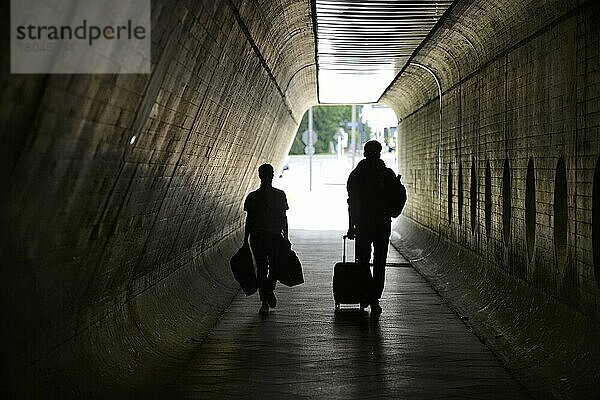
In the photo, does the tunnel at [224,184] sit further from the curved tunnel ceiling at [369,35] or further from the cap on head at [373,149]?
the cap on head at [373,149]

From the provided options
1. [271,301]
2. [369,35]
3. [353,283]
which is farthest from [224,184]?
[353,283]

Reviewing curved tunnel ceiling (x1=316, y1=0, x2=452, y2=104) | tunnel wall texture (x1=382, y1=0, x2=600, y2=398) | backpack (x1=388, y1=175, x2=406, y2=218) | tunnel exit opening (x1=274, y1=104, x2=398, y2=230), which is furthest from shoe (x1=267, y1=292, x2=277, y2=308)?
tunnel exit opening (x1=274, y1=104, x2=398, y2=230)

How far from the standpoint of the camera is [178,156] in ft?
36.8

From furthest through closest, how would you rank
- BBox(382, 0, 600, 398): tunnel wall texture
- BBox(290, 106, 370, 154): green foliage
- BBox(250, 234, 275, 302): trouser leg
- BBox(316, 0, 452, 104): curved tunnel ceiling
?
BBox(290, 106, 370, 154): green foliage, BBox(316, 0, 452, 104): curved tunnel ceiling, BBox(250, 234, 275, 302): trouser leg, BBox(382, 0, 600, 398): tunnel wall texture

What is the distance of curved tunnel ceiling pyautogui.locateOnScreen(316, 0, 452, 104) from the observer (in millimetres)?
15031

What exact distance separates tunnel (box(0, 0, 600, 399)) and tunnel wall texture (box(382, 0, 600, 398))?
39mm

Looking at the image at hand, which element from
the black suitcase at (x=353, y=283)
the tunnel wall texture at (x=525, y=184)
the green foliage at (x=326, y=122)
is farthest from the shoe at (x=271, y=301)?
the green foliage at (x=326, y=122)

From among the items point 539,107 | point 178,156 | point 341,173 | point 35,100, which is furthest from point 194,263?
point 341,173

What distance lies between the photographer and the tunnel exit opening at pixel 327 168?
39156 millimetres

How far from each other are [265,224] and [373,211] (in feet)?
4.47

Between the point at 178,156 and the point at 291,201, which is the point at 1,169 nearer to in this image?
the point at 178,156

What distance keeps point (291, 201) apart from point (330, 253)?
22.4m

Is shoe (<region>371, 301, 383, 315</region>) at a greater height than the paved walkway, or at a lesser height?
A: greater

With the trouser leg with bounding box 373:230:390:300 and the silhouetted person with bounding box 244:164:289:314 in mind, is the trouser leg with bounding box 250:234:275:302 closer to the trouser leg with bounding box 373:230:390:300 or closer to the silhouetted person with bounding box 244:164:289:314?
the silhouetted person with bounding box 244:164:289:314
